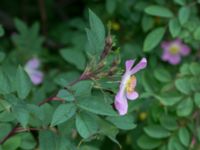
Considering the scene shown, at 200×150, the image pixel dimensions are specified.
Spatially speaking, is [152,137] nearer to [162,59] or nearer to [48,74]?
[162,59]

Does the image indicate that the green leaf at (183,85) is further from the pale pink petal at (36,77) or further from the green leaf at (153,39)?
the pale pink petal at (36,77)

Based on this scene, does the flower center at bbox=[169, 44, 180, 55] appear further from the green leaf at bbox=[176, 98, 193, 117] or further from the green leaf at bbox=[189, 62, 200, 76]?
the green leaf at bbox=[176, 98, 193, 117]

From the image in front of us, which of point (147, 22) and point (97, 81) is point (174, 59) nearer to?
point (147, 22)

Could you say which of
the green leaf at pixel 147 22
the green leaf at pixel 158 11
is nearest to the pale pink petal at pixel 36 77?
the green leaf at pixel 147 22

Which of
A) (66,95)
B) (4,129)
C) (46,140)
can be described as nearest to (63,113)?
(66,95)

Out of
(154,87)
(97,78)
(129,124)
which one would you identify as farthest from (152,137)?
(97,78)
